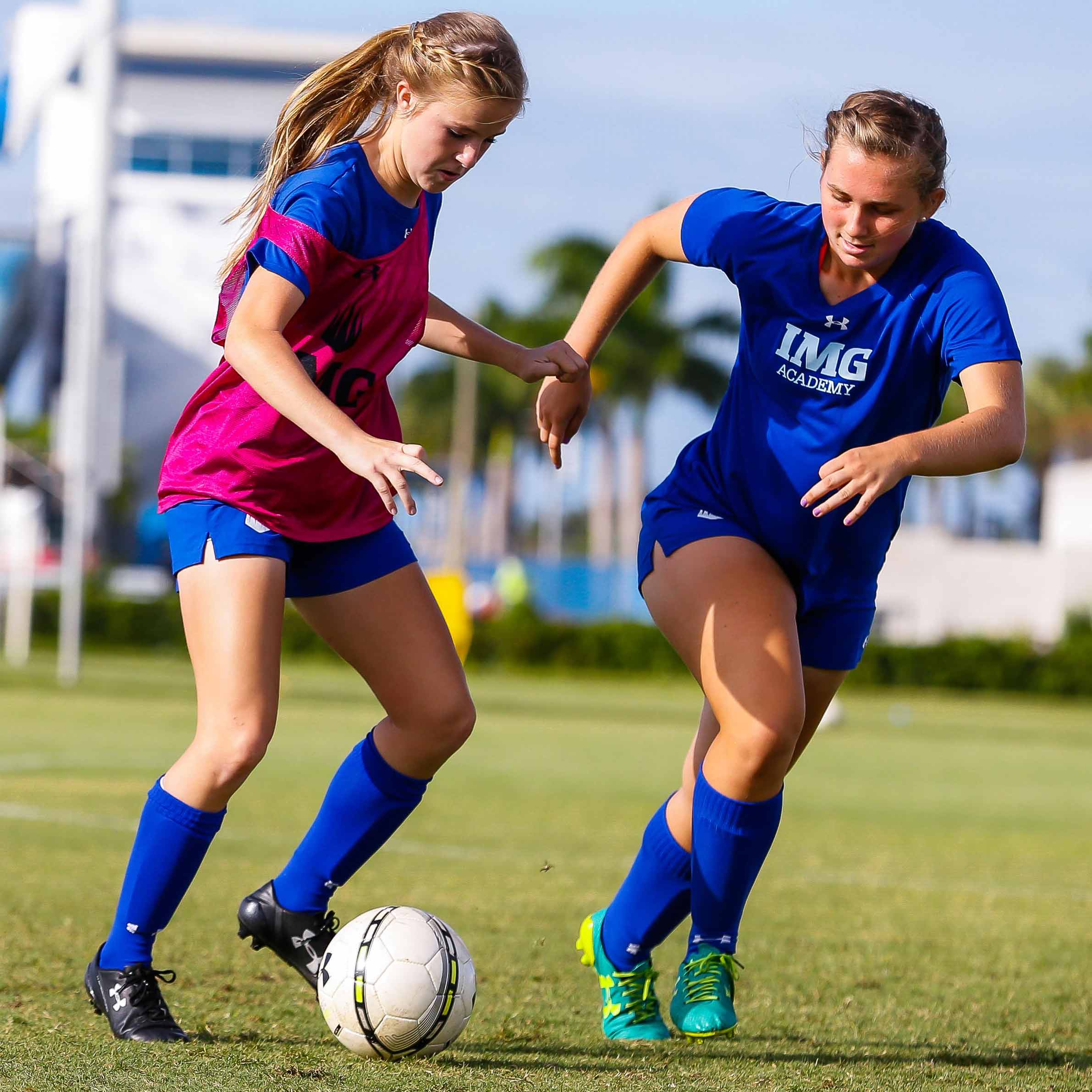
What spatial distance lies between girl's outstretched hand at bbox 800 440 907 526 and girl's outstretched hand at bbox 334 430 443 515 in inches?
32.2

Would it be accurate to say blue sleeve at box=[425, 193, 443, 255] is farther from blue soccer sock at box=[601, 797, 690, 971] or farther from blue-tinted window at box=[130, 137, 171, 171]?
blue-tinted window at box=[130, 137, 171, 171]

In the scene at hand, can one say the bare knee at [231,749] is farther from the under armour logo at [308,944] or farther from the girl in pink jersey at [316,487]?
the under armour logo at [308,944]

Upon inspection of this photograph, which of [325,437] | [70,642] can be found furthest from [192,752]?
[70,642]

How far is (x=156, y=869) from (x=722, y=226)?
212 cm

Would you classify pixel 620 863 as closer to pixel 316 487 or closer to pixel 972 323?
pixel 316 487

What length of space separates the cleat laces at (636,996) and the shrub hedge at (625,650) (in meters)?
27.9

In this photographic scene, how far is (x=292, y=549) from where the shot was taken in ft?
13.5

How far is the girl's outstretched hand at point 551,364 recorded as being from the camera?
447cm

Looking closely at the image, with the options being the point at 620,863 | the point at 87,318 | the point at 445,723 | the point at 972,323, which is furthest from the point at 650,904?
the point at 87,318

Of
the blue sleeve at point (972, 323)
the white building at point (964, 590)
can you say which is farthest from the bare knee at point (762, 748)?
the white building at point (964, 590)

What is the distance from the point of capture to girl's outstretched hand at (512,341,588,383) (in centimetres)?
447

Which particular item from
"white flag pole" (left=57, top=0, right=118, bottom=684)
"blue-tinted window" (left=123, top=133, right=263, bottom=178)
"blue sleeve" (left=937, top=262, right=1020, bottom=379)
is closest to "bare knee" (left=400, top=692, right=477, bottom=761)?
"blue sleeve" (left=937, top=262, right=1020, bottom=379)

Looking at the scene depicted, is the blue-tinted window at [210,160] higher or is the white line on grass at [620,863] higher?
the blue-tinted window at [210,160]

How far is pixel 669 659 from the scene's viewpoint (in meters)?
33.7
